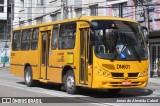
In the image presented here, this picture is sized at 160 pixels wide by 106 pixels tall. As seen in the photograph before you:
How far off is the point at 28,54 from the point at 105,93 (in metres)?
5.22

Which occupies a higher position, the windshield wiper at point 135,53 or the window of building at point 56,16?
the window of building at point 56,16

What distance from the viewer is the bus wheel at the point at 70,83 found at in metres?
17.4

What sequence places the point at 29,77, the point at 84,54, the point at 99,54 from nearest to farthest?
the point at 99,54 → the point at 84,54 → the point at 29,77

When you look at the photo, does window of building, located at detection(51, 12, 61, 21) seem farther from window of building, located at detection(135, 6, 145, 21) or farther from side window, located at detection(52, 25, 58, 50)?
side window, located at detection(52, 25, 58, 50)

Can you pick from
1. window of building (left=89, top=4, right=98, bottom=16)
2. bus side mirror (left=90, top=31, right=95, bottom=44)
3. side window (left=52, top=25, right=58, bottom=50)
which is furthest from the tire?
window of building (left=89, top=4, right=98, bottom=16)

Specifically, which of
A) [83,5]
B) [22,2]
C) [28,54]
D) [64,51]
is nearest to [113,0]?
[83,5]

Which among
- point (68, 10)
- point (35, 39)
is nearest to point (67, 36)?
point (35, 39)

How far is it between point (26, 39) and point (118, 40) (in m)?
7.24

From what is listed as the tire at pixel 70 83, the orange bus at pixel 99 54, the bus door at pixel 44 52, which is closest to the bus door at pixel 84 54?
the orange bus at pixel 99 54

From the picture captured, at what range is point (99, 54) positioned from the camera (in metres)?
16.0

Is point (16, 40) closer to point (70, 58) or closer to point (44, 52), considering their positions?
point (44, 52)

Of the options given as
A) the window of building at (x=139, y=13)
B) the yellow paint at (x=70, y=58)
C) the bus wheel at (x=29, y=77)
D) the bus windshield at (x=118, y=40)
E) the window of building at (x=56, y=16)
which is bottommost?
the bus wheel at (x=29, y=77)

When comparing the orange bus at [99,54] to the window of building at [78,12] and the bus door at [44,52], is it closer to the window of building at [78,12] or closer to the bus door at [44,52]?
the bus door at [44,52]

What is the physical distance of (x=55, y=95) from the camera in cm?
1716
